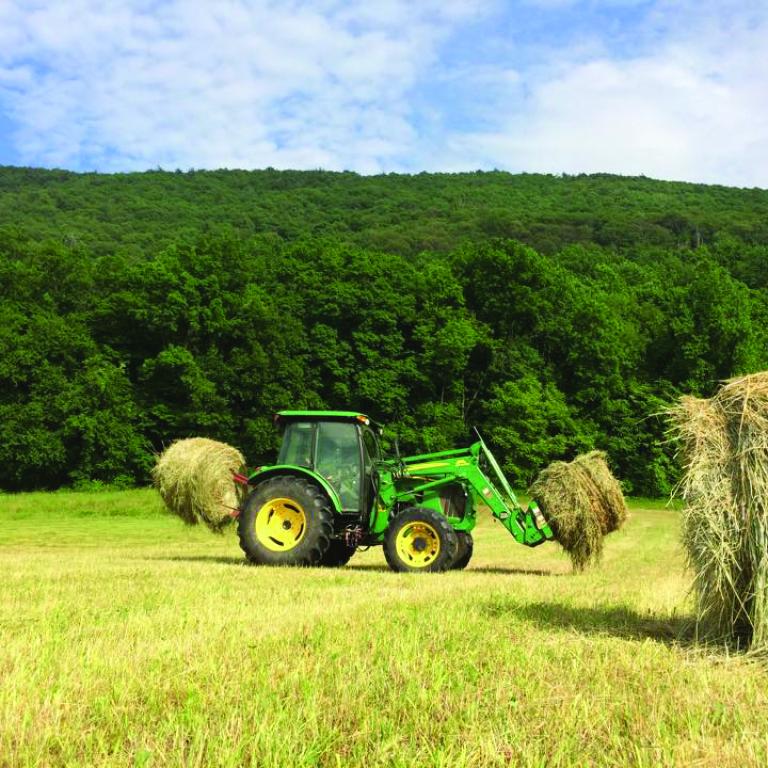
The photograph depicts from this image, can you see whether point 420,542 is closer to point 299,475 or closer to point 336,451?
point 336,451

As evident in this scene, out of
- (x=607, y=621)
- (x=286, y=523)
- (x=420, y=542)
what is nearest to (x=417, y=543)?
(x=420, y=542)

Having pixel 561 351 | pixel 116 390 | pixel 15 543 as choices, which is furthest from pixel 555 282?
pixel 15 543

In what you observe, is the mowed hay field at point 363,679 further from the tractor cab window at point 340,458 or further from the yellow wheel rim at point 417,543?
the tractor cab window at point 340,458

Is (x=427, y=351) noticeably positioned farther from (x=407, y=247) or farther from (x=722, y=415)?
(x=722, y=415)

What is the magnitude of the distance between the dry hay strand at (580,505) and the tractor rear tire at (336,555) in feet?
9.53

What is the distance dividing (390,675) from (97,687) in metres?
1.44

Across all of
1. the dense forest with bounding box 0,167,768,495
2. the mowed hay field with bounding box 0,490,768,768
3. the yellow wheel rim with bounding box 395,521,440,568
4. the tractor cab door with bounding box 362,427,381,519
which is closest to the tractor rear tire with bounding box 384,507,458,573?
the yellow wheel rim with bounding box 395,521,440,568

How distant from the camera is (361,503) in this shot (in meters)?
11.4

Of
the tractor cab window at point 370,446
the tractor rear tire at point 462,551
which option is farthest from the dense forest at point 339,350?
the tractor cab window at point 370,446

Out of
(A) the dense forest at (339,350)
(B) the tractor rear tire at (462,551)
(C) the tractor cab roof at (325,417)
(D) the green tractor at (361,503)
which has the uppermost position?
(A) the dense forest at (339,350)

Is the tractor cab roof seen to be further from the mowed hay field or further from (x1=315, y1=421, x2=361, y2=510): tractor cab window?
the mowed hay field

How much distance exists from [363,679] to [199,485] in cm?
861

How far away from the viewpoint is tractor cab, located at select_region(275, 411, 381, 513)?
1152 centimetres

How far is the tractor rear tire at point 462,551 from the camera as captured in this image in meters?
11.8
